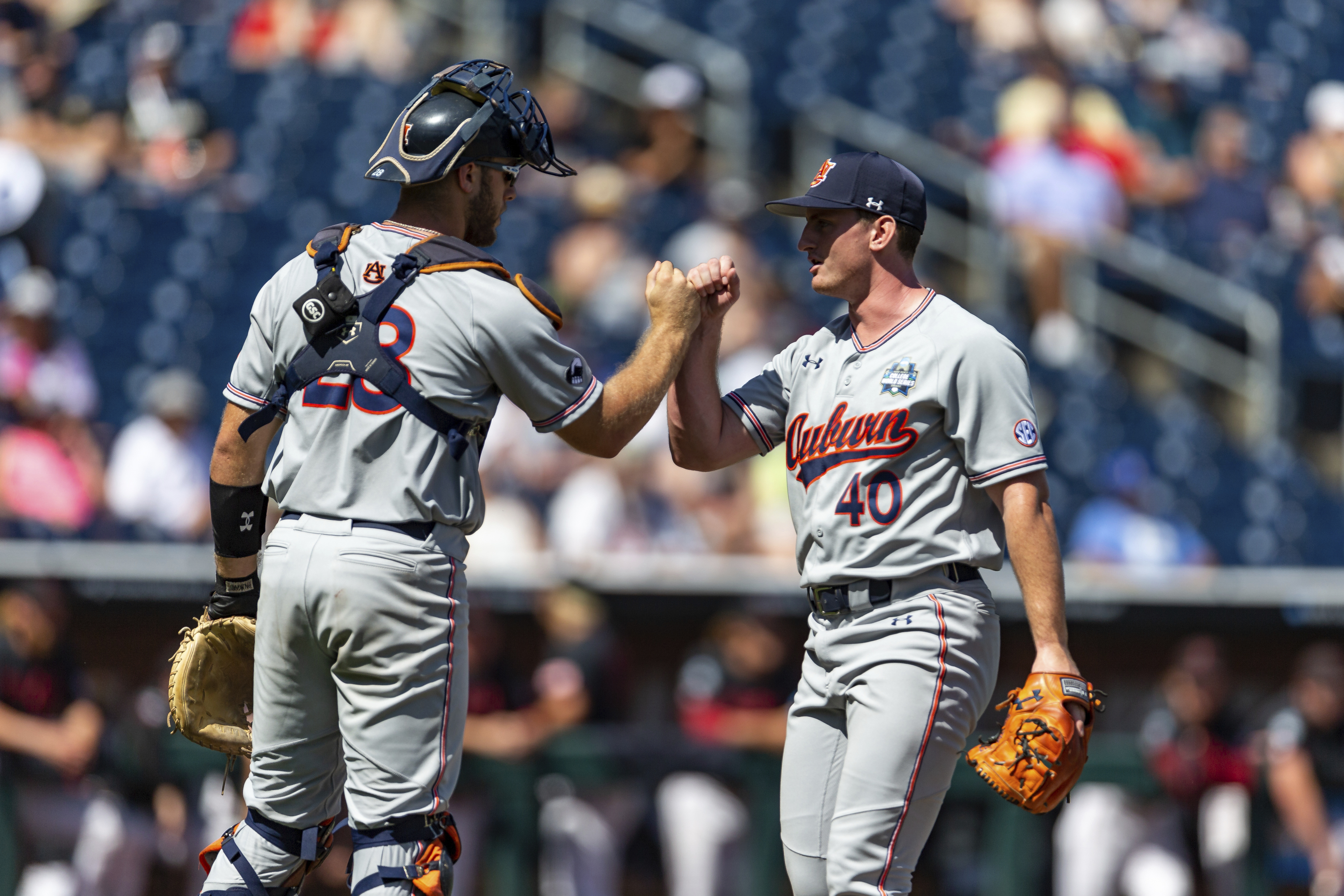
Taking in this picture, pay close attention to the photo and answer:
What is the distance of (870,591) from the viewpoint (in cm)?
359

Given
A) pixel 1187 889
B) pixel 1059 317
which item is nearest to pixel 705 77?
pixel 1059 317

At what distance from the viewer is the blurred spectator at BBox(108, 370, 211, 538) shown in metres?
7.65

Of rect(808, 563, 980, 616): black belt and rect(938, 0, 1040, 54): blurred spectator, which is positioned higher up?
rect(938, 0, 1040, 54): blurred spectator

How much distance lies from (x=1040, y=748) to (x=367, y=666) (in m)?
1.39

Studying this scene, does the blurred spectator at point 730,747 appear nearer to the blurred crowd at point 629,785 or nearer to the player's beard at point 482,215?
the blurred crowd at point 629,785

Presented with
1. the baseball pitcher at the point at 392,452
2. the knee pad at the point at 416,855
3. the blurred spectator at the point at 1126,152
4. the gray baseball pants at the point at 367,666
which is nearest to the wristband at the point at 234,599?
the baseball pitcher at the point at 392,452

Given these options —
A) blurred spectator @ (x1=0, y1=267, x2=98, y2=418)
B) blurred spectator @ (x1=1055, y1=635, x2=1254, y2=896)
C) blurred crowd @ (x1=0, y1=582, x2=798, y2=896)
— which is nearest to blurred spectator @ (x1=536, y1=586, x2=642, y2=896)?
blurred crowd @ (x1=0, y1=582, x2=798, y2=896)

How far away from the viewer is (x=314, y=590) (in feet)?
10.9

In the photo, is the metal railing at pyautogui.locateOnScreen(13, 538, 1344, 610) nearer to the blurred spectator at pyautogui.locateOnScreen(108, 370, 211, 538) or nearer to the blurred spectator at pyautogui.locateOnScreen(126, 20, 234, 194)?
the blurred spectator at pyautogui.locateOnScreen(108, 370, 211, 538)

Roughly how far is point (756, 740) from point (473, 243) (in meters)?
3.53

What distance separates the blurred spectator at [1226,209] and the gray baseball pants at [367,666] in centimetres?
772

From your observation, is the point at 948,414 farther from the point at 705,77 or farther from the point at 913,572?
the point at 705,77

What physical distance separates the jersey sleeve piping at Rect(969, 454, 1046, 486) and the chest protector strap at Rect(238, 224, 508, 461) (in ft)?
3.60

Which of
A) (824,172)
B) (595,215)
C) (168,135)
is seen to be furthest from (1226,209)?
(824,172)
